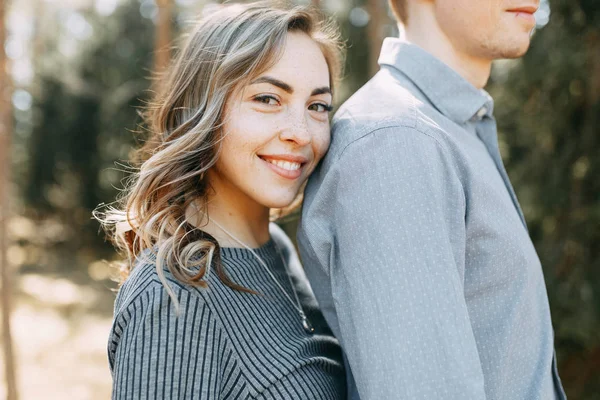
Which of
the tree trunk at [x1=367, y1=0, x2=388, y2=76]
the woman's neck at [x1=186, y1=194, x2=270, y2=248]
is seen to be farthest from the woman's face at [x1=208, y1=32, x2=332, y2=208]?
the tree trunk at [x1=367, y1=0, x2=388, y2=76]

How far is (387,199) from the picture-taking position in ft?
3.69

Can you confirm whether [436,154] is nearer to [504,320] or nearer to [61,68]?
[504,320]

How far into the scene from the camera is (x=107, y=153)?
1291 cm

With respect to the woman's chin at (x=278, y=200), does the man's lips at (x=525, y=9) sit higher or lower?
higher

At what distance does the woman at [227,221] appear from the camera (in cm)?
118

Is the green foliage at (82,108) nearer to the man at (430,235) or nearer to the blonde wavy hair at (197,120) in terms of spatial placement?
the blonde wavy hair at (197,120)

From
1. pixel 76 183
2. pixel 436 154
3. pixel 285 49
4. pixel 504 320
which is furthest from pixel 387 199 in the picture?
pixel 76 183

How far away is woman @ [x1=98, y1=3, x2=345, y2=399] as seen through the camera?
1.18 metres

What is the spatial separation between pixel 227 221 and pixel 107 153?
1216 centimetres

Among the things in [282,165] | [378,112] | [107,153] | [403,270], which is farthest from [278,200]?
[107,153]

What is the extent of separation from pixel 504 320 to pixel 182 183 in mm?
884

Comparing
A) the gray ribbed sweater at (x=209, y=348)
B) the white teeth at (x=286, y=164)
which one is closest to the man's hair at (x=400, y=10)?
the white teeth at (x=286, y=164)

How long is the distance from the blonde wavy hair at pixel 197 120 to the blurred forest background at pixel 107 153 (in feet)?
1.55

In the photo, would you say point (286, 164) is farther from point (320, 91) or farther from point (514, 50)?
point (514, 50)
